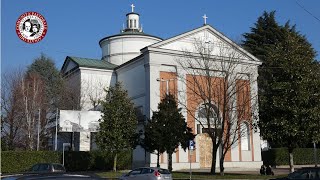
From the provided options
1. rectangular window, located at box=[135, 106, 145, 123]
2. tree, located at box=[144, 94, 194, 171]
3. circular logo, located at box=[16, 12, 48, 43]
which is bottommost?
tree, located at box=[144, 94, 194, 171]

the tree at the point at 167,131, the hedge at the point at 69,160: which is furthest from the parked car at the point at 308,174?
the hedge at the point at 69,160

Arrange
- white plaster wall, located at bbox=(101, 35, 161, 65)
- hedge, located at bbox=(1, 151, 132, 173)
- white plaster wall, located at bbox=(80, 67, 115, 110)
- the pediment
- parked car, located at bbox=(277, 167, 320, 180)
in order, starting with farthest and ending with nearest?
white plaster wall, located at bbox=(101, 35, 161, 65) < white plaster wall, located at bbox=(80, 67, 115, 110) < the pediment < hedge, located at bbox=(1, 151, 132, 173) < parked car, located at bbox=(277, 167, 320, 180)

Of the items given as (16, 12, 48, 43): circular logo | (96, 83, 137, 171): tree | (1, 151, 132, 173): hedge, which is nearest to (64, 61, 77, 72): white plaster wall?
(1, 151, 132, 173): hedge

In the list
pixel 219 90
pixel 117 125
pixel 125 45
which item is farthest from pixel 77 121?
pixel 125 45

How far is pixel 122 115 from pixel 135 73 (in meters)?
11.3

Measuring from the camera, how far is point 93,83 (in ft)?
178

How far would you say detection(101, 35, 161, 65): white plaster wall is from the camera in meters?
58.4

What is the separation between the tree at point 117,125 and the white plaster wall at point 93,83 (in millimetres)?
15071

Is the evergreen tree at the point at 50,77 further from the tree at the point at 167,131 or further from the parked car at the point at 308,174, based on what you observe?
the parked car at the point at 308,174

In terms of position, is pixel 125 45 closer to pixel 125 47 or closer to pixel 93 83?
pixel 125 47

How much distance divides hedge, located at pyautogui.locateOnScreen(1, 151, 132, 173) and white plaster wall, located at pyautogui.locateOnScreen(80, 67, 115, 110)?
1205 centimetres

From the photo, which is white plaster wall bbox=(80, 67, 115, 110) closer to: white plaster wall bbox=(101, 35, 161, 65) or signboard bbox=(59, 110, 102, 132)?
white plaster wall bbox=(101, 35, 161, 65)

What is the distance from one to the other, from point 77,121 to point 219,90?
15.3 meters

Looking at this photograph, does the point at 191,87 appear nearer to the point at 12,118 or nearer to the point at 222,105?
the point at 222,105
